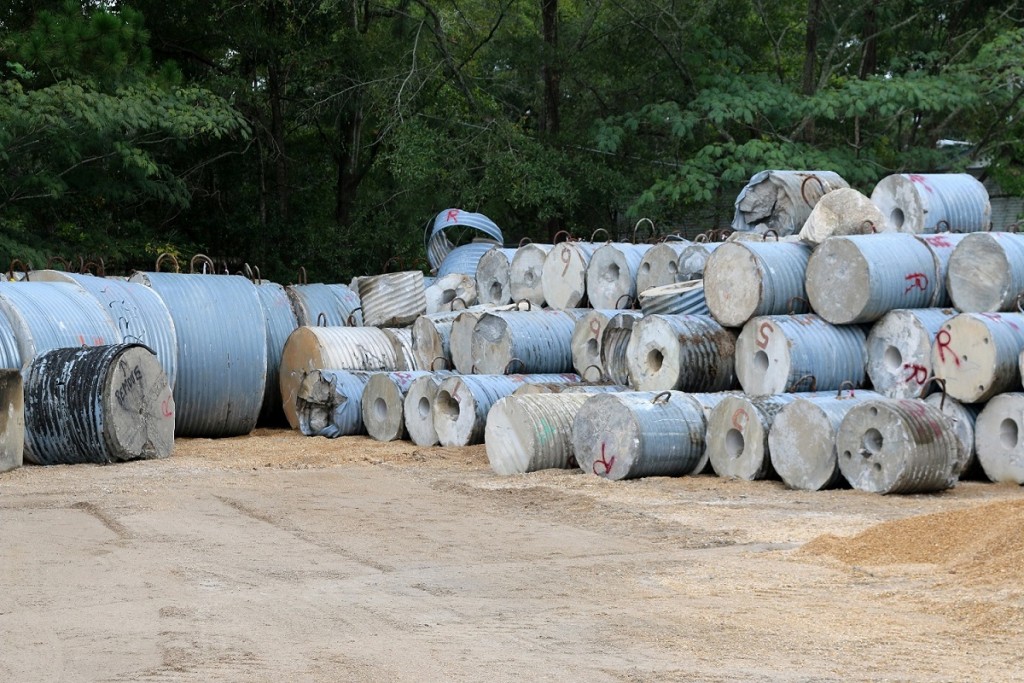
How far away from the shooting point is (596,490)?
1219cm

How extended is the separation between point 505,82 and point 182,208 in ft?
22.8

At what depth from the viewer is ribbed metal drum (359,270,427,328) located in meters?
19.3

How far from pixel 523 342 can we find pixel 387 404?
1.79 meters

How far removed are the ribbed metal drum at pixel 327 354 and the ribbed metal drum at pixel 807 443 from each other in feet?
22.8

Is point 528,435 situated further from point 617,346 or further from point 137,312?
point 137,312

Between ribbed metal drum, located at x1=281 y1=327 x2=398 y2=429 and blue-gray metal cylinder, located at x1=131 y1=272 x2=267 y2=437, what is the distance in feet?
2.32

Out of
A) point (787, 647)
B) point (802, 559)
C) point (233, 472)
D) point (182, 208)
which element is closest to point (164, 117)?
point (182, 208)

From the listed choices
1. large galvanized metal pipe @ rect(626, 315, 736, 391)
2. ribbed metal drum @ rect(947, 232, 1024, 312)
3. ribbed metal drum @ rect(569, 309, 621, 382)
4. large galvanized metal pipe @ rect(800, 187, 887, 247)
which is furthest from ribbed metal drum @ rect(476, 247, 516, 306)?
ribbed metal drum @ rect(947, 232, 1024, 312)

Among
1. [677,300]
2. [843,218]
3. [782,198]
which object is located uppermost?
[782,198]

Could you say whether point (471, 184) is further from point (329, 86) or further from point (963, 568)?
point (963, 568)

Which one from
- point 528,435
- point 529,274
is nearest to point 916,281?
point 528,435

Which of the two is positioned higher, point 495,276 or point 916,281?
point 495,276

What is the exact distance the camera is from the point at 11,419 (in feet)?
43.8

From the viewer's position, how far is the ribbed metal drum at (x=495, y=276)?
1898cm
